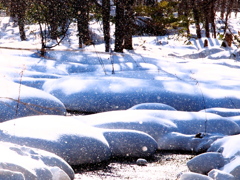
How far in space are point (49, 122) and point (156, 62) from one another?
182 inches

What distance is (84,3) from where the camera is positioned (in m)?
8.20

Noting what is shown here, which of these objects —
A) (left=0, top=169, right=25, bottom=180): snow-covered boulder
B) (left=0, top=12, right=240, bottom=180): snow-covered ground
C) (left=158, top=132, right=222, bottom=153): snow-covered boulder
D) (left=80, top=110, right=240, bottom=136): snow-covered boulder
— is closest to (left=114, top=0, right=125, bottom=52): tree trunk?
(left=0, top=12, right=240, bottom=180): snow-covered ground

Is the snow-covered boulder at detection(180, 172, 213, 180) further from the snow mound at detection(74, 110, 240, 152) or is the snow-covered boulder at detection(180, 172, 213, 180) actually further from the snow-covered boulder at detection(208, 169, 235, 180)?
the snow mound at detection(74, 110, 240, 152)

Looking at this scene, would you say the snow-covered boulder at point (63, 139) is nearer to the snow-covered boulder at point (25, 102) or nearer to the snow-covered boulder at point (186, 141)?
the snow-covered boulder at point (186, 141)

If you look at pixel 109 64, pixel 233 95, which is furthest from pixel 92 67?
pixel 233 95

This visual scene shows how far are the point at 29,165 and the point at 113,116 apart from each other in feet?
5.03

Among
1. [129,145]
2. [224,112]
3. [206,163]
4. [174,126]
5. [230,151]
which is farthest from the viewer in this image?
[224,112]

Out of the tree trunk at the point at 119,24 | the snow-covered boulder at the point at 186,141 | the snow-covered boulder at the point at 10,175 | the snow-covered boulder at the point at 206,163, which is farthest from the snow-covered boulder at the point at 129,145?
the tree trunk at the point at 119,24

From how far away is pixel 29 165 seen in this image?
1852 millimetres

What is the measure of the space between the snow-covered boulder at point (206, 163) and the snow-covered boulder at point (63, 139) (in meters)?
0.60

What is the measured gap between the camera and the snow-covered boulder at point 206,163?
2426mm

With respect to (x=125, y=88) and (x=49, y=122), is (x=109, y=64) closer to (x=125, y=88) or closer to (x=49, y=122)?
(x=125, y=88)

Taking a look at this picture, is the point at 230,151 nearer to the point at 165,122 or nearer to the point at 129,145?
the point at 129,145

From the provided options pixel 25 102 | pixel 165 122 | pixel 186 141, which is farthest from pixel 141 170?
pixel 25 102
